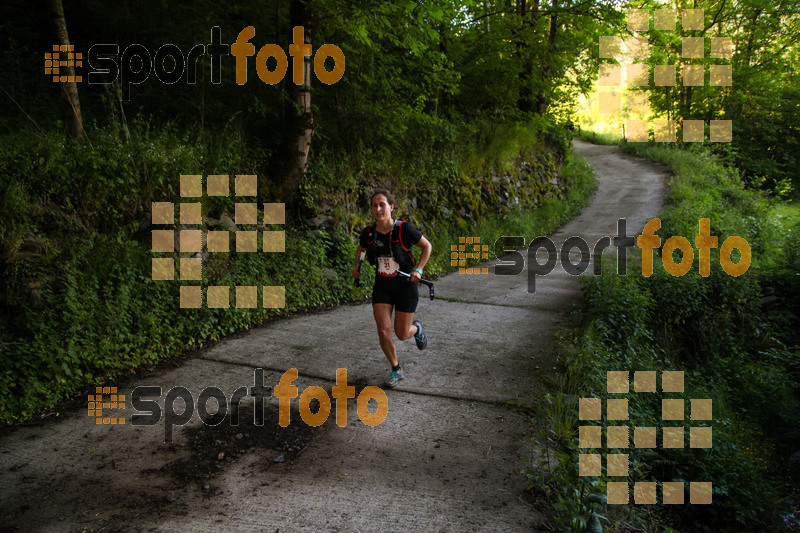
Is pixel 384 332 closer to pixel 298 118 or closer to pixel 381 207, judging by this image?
pixel 381 207

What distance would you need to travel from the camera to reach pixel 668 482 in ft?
14.4

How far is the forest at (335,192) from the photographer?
183 inches

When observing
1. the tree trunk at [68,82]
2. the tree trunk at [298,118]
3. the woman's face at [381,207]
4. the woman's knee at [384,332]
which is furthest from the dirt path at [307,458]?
the tree trunk at [68,82]

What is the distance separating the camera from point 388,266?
15.8 feet

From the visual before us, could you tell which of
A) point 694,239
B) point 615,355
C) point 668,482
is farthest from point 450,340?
point 694,239

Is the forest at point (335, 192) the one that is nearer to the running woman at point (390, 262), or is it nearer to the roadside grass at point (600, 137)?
the running woman at point (390, 262)

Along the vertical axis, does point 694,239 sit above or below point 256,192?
below

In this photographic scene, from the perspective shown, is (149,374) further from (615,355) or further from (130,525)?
(615,355)

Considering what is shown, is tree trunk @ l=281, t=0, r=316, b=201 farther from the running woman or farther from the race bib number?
the race bib number

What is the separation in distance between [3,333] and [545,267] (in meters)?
9.88

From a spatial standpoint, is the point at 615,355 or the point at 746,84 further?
the point at 746,84

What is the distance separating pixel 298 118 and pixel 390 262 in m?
4.06

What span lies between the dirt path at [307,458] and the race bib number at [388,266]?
1.21m

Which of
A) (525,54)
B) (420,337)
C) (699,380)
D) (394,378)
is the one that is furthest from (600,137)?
(394,378)
